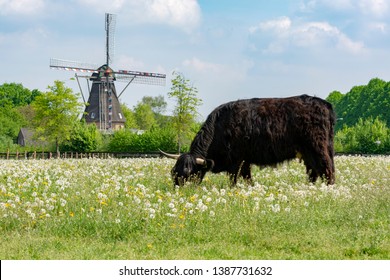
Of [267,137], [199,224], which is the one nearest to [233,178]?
[267,137]

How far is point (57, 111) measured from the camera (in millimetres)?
54875

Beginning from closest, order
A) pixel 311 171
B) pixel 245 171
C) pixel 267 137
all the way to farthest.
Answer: pixel 267 137 → pixel 311 171 → pixel 245 171

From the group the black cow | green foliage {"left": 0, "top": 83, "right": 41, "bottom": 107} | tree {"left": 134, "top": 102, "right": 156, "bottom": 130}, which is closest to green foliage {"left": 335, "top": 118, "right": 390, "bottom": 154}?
the black cow

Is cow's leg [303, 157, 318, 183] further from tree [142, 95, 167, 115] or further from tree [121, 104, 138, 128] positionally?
tree [142, 95, 167, 115]

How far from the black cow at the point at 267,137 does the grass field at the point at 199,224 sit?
162cm

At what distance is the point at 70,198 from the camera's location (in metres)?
12.6

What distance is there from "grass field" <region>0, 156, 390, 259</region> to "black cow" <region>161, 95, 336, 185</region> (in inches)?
63.9

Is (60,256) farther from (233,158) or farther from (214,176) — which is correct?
(214,176)

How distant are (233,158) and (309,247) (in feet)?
20.9

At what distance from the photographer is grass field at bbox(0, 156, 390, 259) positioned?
29.8ft

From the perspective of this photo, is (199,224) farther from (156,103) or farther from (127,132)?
(156,103)

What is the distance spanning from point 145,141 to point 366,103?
141 ft

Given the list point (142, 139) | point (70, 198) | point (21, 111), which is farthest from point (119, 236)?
point (21, 111)

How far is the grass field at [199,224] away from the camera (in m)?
9.09
